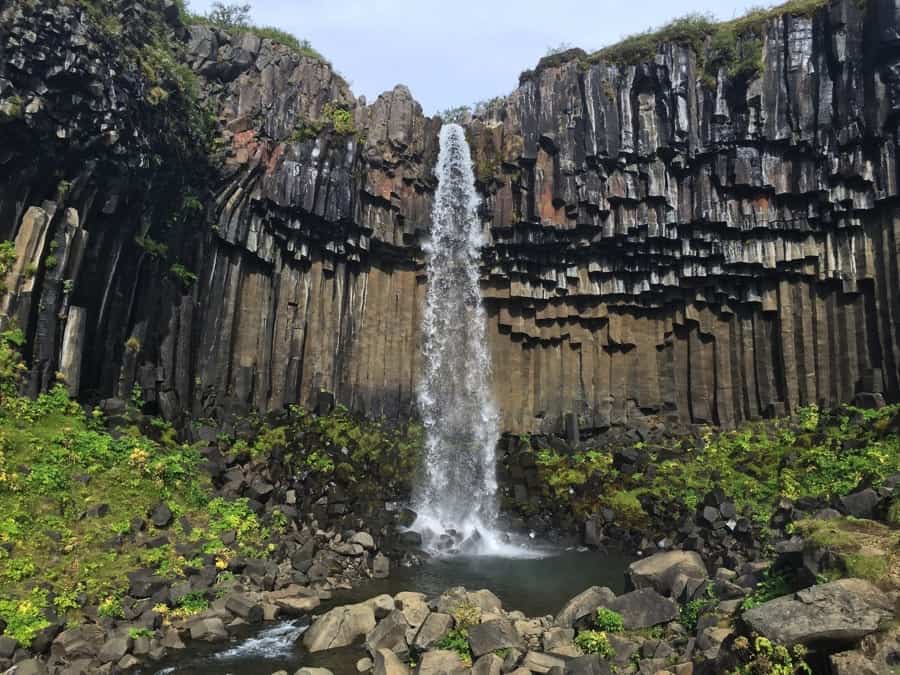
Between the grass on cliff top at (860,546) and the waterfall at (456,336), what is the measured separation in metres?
16.3

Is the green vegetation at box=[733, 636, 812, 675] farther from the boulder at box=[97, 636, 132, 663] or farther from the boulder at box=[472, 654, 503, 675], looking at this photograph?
the boulder at box=[97, 636, 132, 663]

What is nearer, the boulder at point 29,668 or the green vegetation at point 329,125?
the boulder at point 29,668

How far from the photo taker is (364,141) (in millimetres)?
26125

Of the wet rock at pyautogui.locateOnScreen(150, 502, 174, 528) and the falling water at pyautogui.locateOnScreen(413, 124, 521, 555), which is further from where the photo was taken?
the falling water at pyautogui.locateOnScreen(413, 124, 521, 555)

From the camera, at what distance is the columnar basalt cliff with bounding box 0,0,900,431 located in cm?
2114

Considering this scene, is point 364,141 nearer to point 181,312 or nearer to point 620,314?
point 181,312

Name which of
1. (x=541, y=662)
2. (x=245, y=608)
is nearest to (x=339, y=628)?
(x=245, y=608)

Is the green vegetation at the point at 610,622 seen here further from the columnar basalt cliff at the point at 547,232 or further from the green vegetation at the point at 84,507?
the columnar basalt cliff at the point at 547,232

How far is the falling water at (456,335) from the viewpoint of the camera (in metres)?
25.8

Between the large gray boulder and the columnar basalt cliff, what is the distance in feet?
56.3

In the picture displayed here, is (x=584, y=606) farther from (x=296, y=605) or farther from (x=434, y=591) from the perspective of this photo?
(x=296, y=605)

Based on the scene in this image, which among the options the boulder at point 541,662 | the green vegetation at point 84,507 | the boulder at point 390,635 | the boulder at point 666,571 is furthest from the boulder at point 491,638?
the green vegetation at point 84,507

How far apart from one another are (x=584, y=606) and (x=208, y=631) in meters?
6.71

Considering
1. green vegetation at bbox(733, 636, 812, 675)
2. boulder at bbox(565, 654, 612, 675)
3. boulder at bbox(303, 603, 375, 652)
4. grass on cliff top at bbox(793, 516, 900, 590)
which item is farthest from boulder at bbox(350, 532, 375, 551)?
green vegetation at bbox(733, 636, 812, 675)
